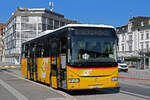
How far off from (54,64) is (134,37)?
56949 mm

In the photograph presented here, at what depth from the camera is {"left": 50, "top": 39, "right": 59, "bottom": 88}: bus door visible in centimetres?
1274

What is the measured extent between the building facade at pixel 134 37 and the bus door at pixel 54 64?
49887mm

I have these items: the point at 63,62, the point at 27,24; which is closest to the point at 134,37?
the point at 27,24

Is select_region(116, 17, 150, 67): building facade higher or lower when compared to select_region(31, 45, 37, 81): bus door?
higher

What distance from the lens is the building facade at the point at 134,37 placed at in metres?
63.1

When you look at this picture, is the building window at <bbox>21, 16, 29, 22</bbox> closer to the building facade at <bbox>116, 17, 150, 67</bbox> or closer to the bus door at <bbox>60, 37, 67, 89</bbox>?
the building facade at <bbox>116, 17, 150, 67</bbox>

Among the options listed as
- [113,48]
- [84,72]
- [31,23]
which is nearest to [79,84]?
[84,72]

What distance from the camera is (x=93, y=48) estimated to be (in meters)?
11.3

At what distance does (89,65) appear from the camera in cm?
1111

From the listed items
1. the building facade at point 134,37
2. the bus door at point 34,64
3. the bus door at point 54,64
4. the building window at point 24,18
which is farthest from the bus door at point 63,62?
the building window at point 24,18

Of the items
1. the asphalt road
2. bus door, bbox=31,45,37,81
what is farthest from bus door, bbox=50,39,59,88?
bus door, bbox=31,45,37,81

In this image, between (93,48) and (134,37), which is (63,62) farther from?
(134,37)

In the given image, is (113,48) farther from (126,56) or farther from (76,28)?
(126,56)

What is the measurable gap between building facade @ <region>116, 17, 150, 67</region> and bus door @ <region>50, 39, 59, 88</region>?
4989cm
